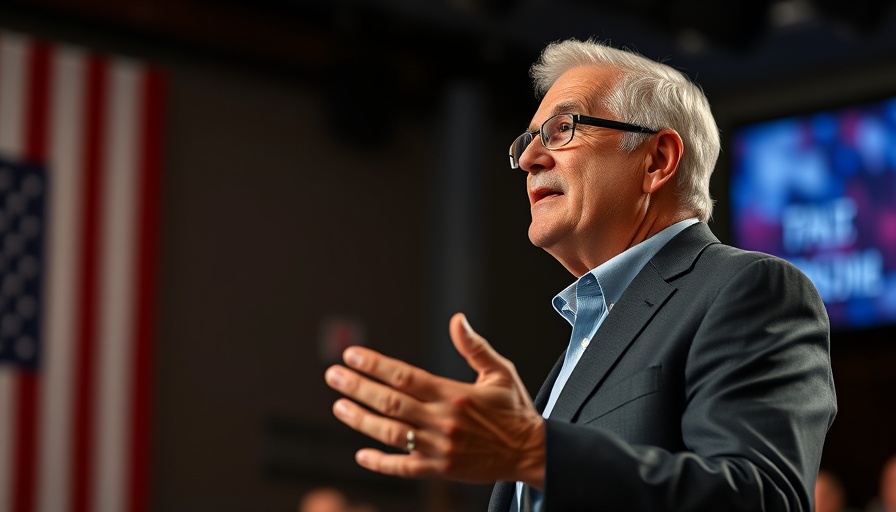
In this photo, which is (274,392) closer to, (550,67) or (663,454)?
(550,67)

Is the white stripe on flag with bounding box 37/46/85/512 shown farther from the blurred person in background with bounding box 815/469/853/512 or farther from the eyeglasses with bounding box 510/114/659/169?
the eyeglasses with bounding box 510/114/659/169

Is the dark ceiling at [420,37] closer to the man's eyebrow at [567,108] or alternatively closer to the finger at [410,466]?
the man's eyebrow at [567,108]

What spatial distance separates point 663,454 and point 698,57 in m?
7.67

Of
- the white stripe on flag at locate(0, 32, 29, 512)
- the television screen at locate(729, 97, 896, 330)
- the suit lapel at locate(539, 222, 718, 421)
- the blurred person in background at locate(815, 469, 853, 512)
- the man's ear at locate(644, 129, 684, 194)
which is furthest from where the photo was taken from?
the television screen at locate(729, 97, 896, 330)

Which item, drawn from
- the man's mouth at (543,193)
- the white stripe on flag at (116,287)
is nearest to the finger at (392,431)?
the man's mouth at (543,193)

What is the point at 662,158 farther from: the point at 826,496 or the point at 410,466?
the point at 826,496

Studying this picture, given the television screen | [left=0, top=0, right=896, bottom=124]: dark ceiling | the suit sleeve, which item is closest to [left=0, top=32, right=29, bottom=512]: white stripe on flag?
[left=0, top=0, right=896, bottom=124]: dark ceiling

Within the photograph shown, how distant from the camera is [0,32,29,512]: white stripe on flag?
6.66m

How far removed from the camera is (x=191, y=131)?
7.86 metres

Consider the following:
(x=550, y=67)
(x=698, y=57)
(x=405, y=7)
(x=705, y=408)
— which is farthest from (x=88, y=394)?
(x=705, y=408)

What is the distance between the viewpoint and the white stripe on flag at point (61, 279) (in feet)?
22.4

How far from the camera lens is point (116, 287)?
7.26 meters

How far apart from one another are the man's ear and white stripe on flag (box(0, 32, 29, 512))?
5600mm

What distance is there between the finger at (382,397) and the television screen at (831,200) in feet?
19.7
